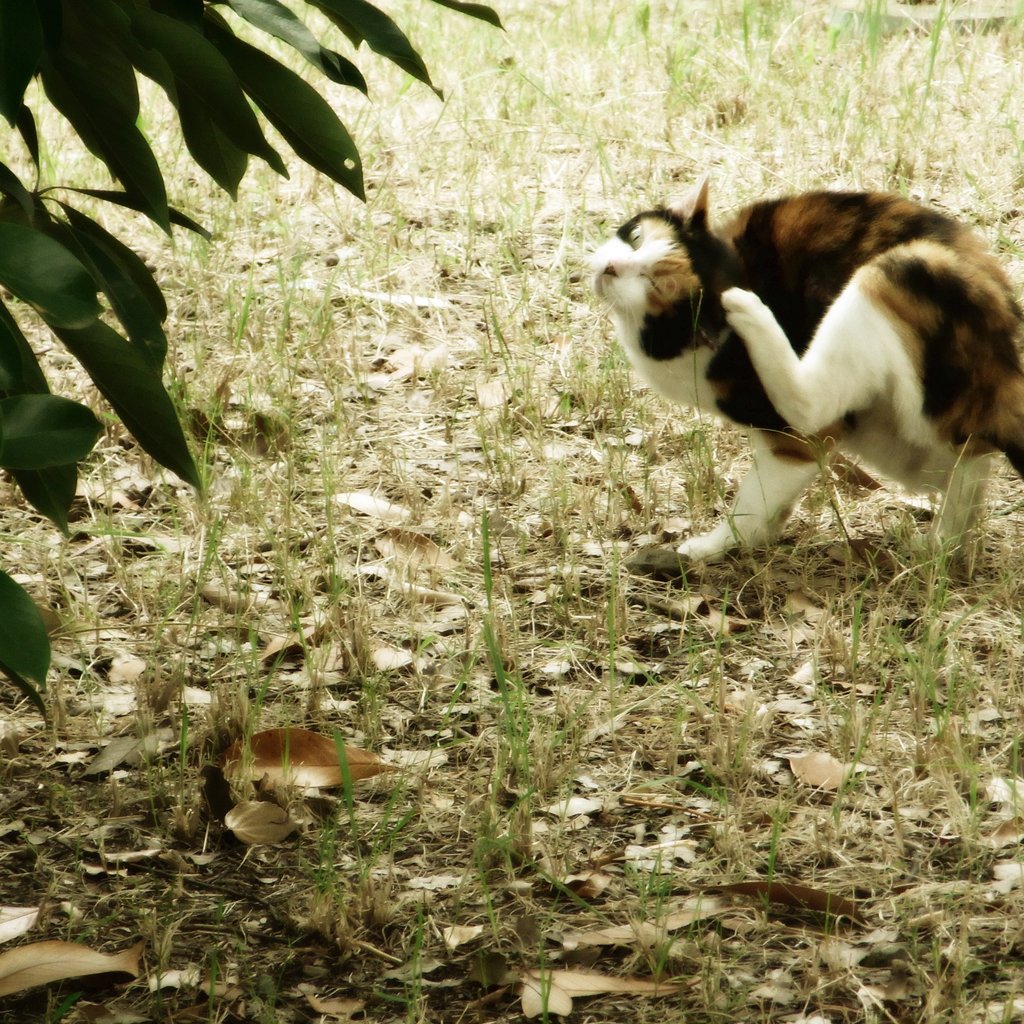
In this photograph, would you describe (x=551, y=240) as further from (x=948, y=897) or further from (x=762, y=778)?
(x=948, y=897)

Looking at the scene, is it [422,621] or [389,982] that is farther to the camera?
[422,621]

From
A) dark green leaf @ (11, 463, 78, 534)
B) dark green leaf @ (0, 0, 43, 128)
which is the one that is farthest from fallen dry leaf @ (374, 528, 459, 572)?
dark green leaf @ (0, 0, 43, 128)

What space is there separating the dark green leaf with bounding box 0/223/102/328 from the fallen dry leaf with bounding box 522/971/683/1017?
1.08m

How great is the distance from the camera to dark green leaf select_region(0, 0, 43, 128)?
1.36 m

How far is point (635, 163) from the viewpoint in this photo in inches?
195

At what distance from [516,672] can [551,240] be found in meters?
2.43

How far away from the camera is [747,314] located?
2934 millimetres

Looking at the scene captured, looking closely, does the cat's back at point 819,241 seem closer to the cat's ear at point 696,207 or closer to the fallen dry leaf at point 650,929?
the cat's ear at point 696,207

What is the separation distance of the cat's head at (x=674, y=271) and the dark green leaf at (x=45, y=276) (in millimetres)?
1853

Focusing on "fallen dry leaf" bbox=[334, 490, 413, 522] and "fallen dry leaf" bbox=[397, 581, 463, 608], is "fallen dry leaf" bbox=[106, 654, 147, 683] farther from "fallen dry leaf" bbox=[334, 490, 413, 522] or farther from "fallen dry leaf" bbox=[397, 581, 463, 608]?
"fallen dry leaf" bbox=[334, 490, 413, 522]

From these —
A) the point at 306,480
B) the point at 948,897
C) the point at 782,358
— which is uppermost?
the point at 782,358

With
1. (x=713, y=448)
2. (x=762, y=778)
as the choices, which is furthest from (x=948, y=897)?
(x=713, y=448)

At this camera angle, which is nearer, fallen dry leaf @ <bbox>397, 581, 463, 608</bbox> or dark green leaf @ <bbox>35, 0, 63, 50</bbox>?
dark green leaf @ <bbox>35, 0, 63, 50</bbox>

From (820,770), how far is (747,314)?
1029 millimetres
